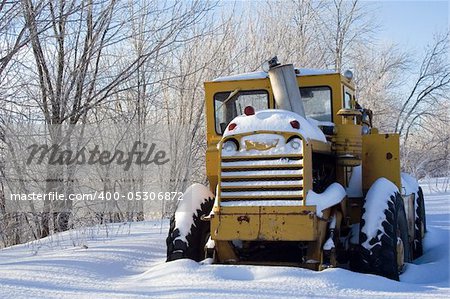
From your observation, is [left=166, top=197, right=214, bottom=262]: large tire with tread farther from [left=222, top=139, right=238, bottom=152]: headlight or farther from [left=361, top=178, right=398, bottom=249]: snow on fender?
[left=361, top=178, right=398, bottom=249]: snow on fender

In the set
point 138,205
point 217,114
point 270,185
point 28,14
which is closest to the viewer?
point 270,185

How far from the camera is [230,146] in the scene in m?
5.55

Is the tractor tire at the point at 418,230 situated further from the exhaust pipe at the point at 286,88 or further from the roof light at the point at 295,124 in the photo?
the roof light at the point at 295,124

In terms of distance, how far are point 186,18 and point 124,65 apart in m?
1.48

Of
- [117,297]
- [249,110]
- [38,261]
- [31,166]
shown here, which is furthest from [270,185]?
[31,166]

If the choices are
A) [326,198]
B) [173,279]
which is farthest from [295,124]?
[173,279]

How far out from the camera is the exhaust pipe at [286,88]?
20.4ft

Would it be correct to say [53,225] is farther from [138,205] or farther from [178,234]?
[178,234]

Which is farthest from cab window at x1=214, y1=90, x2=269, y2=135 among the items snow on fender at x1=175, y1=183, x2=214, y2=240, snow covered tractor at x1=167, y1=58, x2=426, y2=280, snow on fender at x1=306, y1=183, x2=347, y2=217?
snow on fender at x1=306, y1=183, x2=347, y2=217

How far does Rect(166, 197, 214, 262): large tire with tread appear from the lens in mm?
5863

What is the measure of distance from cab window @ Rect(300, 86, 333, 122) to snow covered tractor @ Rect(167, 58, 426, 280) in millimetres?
11

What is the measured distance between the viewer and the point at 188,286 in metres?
4.50

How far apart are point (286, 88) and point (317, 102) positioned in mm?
617

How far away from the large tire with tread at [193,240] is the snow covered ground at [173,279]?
1.12 ft
